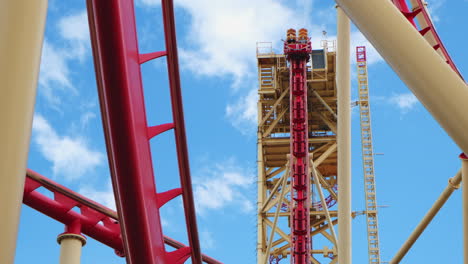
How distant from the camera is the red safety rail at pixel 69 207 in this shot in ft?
24.8

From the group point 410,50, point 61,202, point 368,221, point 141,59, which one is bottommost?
point 410,50

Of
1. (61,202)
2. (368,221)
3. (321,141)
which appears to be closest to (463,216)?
(61,202)

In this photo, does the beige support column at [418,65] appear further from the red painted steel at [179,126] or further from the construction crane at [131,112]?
the red painted steel at [179,126]

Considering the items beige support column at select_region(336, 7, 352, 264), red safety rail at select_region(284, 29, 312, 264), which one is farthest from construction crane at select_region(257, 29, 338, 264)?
beige support column at select_region(336, 7, 352, 264)

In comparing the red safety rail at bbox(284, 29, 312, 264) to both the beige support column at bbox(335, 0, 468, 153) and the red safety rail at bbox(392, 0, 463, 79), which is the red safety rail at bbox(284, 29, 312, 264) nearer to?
the red safety rail at bbox(392, 0, 463, 79)

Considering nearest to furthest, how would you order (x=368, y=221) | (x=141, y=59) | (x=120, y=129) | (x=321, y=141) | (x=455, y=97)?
(x=455, y=97) → (x=120, y=129) → (x=141, y=59) → (x=321, y=141) → (x=368, y=221)

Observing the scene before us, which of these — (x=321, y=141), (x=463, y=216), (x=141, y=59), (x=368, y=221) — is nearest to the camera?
(x=463, y=216)

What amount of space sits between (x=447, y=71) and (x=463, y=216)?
104 inches

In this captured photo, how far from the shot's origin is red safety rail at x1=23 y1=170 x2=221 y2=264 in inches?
297

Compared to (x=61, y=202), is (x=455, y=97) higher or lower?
lower

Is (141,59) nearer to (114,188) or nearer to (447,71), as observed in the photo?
(114,188)

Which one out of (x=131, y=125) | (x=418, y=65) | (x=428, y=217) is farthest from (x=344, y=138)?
(x=418, y=65)

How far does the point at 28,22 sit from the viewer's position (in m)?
2.46

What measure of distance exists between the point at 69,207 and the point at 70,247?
57 cm
